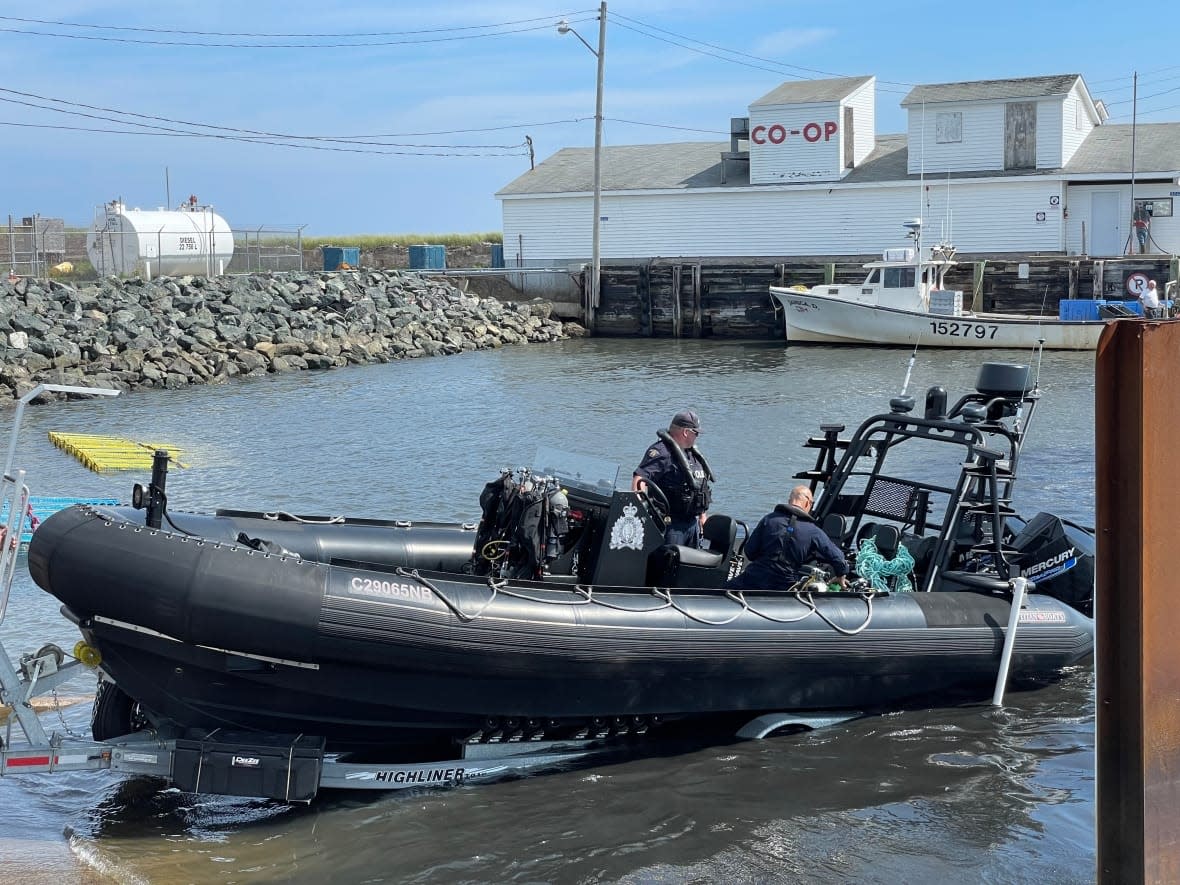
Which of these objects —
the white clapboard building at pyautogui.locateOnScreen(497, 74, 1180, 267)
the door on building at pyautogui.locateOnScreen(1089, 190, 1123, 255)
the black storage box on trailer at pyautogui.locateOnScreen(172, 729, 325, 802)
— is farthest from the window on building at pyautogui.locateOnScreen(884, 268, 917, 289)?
the black storage box on trailer at pyautogui.locateOnScreen(172, 729, 325, 802)

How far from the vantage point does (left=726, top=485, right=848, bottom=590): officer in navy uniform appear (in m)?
7.87

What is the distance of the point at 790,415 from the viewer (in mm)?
21312

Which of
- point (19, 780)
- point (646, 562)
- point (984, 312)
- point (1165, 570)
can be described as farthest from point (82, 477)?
point (984, 312)

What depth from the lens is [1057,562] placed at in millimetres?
8727

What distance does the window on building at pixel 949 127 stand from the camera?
118 feet

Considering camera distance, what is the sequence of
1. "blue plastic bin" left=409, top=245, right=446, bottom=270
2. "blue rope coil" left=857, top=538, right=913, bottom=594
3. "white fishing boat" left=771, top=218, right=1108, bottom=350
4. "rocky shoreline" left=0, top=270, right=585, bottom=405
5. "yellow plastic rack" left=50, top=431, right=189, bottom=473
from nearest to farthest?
"blue rope coil" left=857, top=538, right=913, bottom=594, "yellow plastic rack" left=50, top=431, right=189, bottom=473, "rocky shoreline" left=0, top=270, right=585, bottom=405, "white fishing boat" left=771, top=218, right=1108, bottom=350, "blue plastic bin" left=409, top=245, right=446, bottom=270

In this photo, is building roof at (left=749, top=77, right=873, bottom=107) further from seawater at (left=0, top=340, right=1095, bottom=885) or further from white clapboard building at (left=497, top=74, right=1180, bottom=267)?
seawater at (left=0, top=340, right=1095, bottom=885)

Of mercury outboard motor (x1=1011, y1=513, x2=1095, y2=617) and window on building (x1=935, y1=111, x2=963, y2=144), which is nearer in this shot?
mercury outboard motor (x1=1011, y1=513, x2=1095, y2=617)

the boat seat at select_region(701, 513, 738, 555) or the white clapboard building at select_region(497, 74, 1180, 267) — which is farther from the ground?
the white clapboard building at select_region(497, 74, 1180, 267)

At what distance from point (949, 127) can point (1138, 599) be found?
3392 centimetres

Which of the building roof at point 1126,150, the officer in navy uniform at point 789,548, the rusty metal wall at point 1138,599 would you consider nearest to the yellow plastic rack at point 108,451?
the officer in navy uniform at point 789,548

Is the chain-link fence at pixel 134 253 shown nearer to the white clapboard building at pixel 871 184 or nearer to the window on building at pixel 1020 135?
the white clapboard building at pixel 871 184

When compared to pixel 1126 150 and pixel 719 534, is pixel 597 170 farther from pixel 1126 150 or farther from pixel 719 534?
pixel 719 534

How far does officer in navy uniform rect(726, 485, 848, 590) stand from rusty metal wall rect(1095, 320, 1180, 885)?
10.4 ft
